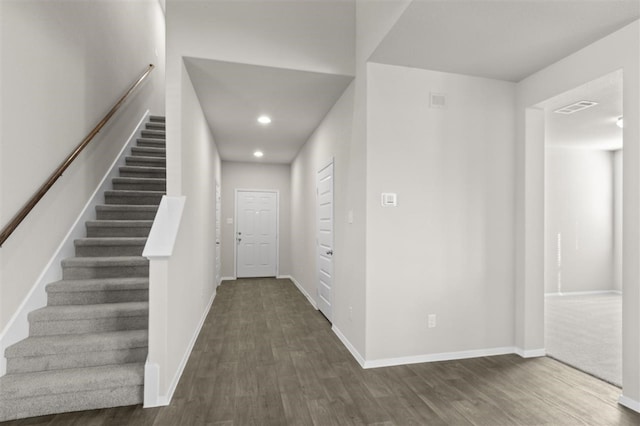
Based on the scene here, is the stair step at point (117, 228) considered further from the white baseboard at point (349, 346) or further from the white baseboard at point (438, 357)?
the white baseboard at point (438, 357)

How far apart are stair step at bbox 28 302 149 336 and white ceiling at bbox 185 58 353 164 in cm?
218

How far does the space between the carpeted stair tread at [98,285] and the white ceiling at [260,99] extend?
1979 millimetres

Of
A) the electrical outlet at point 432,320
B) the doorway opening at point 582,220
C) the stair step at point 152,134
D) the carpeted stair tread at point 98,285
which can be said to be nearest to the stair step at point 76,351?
the carpeted stair tread at point 98,285

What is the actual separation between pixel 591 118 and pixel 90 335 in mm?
5764

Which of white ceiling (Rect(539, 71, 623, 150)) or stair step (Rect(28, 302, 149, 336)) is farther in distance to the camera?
white ceiling (Rect(539, 71, 623, 150))

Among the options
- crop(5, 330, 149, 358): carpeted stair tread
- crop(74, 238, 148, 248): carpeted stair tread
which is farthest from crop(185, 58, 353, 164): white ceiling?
crop(5, 330, 149, 358): carpeted stair tread

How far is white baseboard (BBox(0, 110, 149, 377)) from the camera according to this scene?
2213 mm

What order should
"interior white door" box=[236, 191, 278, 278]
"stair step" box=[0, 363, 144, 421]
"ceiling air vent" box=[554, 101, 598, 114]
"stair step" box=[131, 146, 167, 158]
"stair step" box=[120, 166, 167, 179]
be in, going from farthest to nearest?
"interior white door" box=[236, 191, 278, 278], "stair step" box=[131, 146, 167, 158], "stair step" box=[120, 166, 167, 179], "ceiling air vent" box=[554, 101, 598, 114], "stair step" box=[0, 363, 144, 421]

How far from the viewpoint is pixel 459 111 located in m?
3.06

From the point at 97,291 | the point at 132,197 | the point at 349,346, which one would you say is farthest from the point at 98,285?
the point at 349,346

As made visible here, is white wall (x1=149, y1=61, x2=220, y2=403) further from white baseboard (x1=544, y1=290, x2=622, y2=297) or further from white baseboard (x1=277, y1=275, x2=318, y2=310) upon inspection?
white baseboard (x1=544, y1=290, x2=622, y2=297)

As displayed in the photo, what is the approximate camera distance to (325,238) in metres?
4.33

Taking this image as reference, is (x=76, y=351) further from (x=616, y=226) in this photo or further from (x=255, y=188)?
(x=616, y=226)

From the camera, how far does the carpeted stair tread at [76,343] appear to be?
2.21 meters
